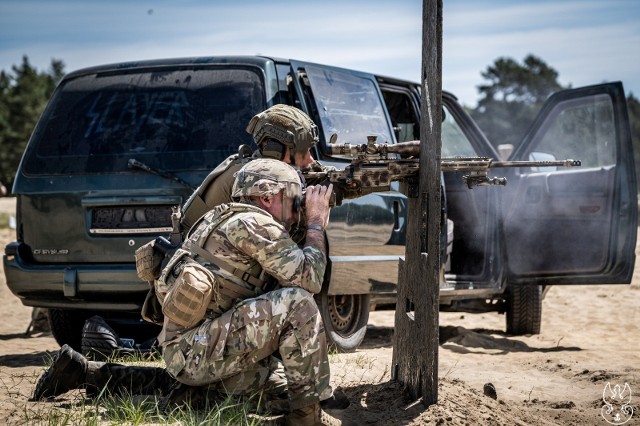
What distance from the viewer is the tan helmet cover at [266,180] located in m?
4.65

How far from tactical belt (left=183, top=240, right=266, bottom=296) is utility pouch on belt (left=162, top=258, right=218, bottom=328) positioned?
0.08 m

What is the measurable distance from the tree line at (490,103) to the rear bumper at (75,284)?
3572cm

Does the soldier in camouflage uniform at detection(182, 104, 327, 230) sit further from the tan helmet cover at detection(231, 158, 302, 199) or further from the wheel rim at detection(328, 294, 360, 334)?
the wheel rim at detection(328, 294, 360, 334)

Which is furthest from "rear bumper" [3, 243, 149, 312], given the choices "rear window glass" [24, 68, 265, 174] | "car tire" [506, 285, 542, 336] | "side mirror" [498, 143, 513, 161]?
"car tire" [506, 285, 542, 336]

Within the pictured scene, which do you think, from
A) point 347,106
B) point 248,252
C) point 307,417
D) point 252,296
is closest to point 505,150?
point 347,106

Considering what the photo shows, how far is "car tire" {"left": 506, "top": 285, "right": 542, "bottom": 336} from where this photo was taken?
28.6 ft

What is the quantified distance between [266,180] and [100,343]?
2.21 metres

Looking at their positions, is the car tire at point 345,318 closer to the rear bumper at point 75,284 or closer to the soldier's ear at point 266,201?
the rear bumper at point 75,284

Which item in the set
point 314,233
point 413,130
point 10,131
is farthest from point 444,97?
point 10,131

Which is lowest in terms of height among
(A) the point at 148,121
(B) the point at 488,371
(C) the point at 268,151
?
(B) the point at 488,371

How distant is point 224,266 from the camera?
15.0 feet

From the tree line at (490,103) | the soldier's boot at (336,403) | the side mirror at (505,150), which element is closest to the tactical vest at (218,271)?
the soldier's boot at (336,403)

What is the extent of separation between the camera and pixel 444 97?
27.6ft

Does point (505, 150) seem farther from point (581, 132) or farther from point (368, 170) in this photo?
point (368, 170)
